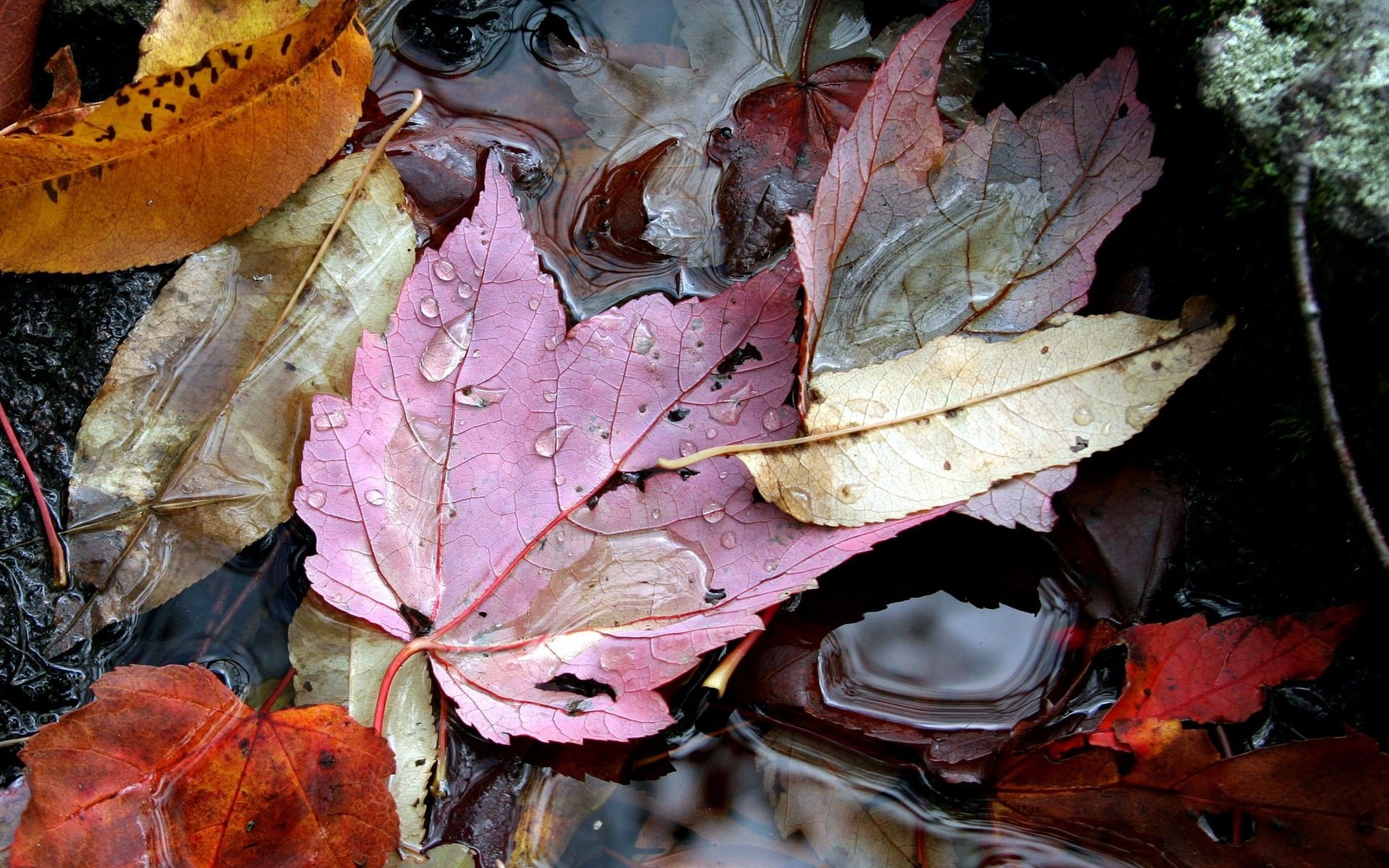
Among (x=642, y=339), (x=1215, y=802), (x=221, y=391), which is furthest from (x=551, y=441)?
(x=1215, y=802)

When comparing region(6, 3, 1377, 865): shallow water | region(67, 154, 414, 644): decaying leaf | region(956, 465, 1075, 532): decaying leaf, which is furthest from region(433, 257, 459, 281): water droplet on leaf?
region(956, 465, 1075, 532): decaying leaf

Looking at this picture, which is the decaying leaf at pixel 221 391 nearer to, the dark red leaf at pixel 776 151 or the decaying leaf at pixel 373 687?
the decaying leaf at pixel 373 687

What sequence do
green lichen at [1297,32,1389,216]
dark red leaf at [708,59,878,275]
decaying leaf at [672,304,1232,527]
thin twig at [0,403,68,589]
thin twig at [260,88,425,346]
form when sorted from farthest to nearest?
dark red leaf at [708,59,878,275] < thin twig at [260,88,425,346] < thin twig at [0,403,68,589] < decaying leaf at [672,304,1232,527] < green lichen at [1297,32,1389,216]

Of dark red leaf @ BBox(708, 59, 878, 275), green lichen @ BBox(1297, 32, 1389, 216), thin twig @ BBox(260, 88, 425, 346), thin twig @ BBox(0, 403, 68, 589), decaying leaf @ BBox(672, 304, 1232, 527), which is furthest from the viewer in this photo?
dark red leaf @ BBox(708, 59, 878, 275)

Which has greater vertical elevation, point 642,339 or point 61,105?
point 61,105

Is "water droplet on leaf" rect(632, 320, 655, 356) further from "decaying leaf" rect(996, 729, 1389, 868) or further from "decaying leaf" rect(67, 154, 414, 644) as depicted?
"decaying leaf" rect(996, 729, 1389, 868)

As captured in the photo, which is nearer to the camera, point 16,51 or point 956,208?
point 956,208

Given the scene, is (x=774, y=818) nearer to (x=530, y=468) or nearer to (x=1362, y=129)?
(x=530, y=468)
